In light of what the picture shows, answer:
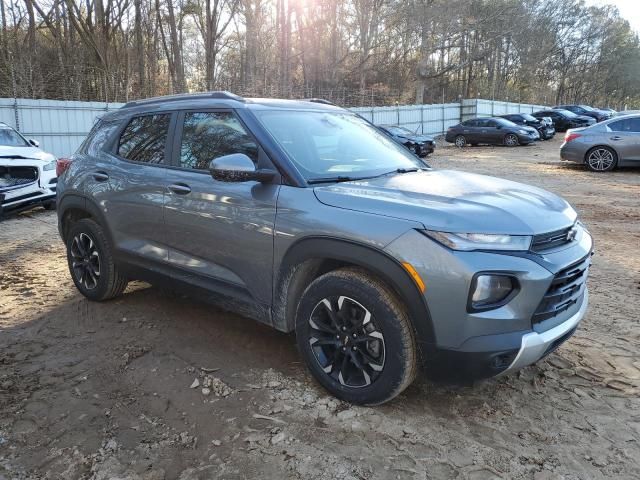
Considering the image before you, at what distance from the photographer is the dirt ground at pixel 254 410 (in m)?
2.60

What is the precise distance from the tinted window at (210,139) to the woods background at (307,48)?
1592 cm

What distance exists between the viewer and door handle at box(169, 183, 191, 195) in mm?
3730

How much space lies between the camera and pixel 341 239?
9.57ft

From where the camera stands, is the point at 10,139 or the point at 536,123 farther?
the point at 536,123

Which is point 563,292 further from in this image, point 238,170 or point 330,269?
point 238,170

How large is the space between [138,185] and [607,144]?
14046mm

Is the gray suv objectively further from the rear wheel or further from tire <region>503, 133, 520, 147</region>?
the rear wheel

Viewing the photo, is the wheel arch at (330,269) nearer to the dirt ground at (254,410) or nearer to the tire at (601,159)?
the dirt ground at (254,410)

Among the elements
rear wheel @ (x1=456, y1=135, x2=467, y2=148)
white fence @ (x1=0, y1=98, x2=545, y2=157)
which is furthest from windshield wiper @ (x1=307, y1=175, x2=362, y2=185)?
rear wheel @ (x1=456, y1=135, x2=467, y2=148)

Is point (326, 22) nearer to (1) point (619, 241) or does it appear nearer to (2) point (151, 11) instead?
(2) point (151, 11)

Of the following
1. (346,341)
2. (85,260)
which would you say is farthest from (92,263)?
(346,341)

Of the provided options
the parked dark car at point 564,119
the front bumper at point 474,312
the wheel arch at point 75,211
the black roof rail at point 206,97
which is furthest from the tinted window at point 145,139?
the parked dark car at point 564,119

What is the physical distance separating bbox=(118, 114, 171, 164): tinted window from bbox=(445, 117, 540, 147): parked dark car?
2335 centimetres

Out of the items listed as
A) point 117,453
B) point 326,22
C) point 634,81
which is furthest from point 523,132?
point 634,81
